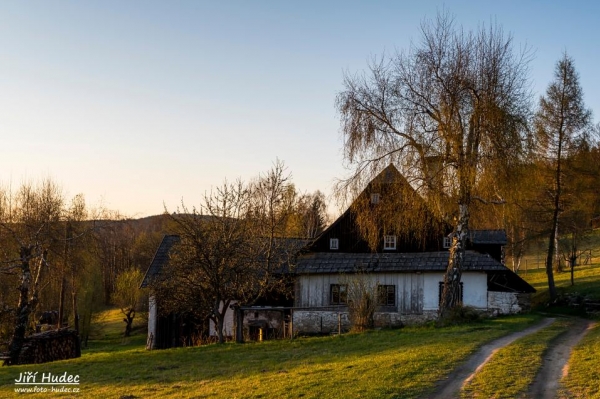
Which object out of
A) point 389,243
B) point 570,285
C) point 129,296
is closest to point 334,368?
point 389,243

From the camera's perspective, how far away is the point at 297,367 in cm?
1471

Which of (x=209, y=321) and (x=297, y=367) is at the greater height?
(x=297, y=367)

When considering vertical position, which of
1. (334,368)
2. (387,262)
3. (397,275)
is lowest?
(334,368)

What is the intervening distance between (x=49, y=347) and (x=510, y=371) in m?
18.9

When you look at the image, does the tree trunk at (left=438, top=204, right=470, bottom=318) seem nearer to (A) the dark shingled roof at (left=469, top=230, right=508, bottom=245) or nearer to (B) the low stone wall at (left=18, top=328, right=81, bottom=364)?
(A) the dark shingled roof at (left=469, top=230, right=508, bottom=245)

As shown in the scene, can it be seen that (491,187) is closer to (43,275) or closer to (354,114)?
(354,114)

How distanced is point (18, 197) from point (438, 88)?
26.3 m

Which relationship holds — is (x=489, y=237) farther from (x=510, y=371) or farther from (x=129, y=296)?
(x=129, y=296)

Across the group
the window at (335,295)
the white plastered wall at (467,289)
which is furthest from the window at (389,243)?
→ the window at (335,295)

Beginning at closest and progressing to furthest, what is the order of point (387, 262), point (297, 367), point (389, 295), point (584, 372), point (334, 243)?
point (584, 372)
point (297, 367)
point (389, 295)
point (387, 262)
point (334, 243)

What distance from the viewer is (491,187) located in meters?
21.3

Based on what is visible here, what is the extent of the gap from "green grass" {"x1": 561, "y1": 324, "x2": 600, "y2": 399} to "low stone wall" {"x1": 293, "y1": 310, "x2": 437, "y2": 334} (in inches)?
Result: 465

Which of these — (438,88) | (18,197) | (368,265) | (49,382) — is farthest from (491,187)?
(18,197)

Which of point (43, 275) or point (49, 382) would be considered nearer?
point (49, 382)
